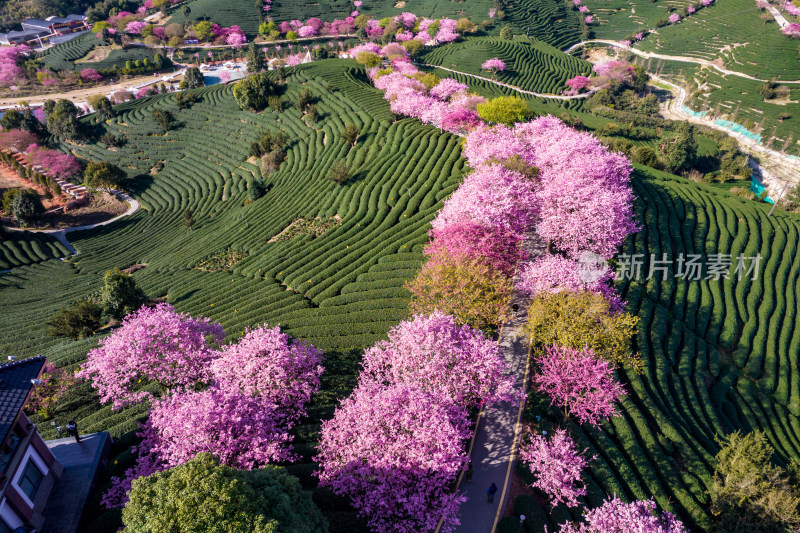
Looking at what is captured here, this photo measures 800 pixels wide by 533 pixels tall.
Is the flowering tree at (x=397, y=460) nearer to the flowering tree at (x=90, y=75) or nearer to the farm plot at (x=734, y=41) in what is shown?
the farm plot at (x=734, y=41)

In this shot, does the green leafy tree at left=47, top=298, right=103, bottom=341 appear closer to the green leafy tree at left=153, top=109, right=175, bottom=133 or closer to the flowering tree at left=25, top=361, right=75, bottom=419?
the flowering tree at left=25, top=361, right=75, bottom=419

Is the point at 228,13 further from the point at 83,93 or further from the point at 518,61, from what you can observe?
the point at 518,61

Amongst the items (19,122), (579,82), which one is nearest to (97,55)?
(19,122)

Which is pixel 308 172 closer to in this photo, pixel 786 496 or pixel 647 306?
pixel 647 306

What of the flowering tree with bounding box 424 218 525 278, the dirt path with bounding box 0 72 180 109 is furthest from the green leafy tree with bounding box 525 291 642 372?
the dirt path with bounding box 0 72 180 109

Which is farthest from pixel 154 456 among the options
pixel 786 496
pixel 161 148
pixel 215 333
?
pixel 161 148

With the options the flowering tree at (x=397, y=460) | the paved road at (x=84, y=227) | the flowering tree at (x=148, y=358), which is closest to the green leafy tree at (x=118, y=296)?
the flowering tree at (x=148, y=358)
